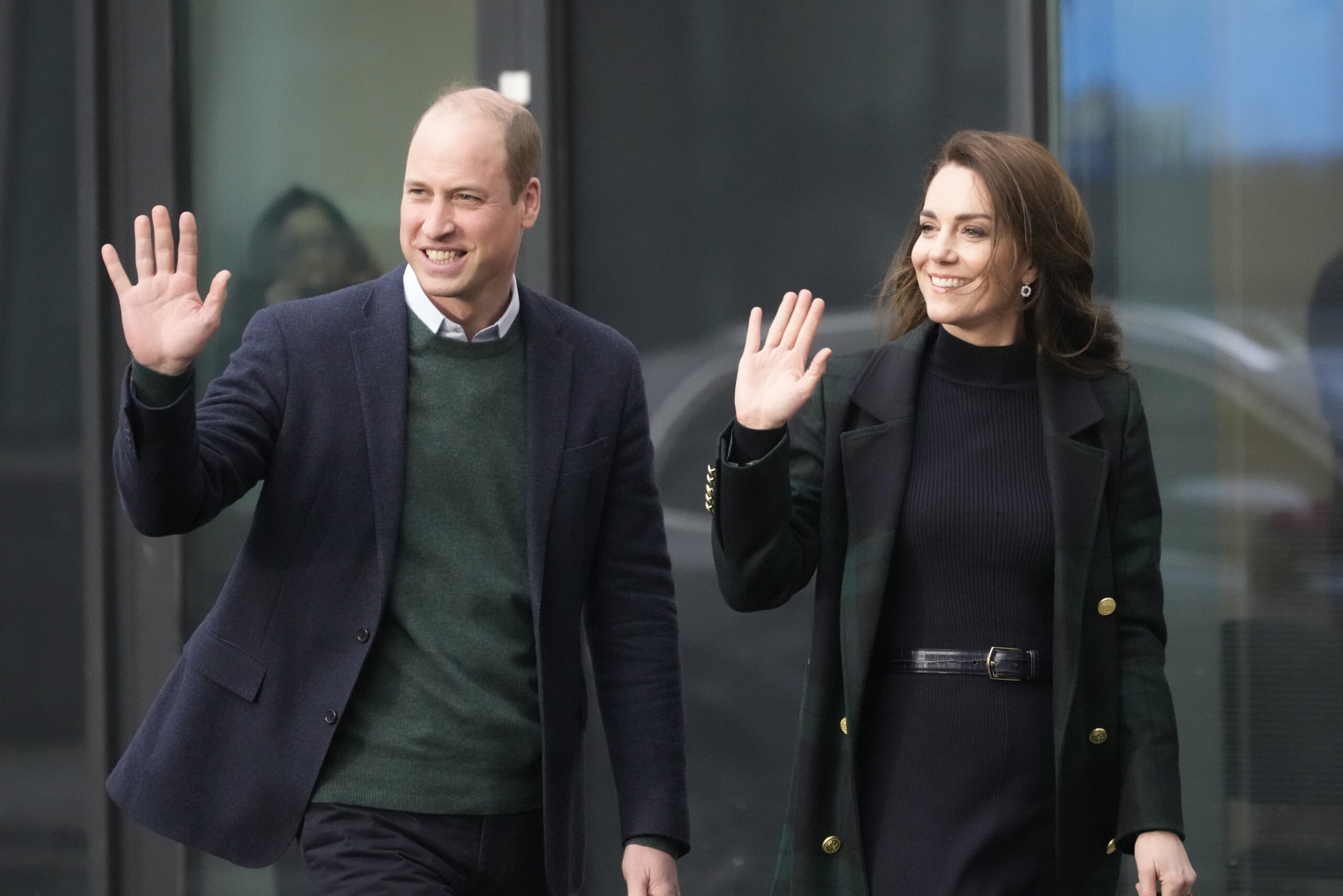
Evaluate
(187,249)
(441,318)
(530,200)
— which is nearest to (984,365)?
(530,200)

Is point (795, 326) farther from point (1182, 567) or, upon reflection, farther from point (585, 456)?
point (1182, 567)

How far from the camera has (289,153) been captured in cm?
589

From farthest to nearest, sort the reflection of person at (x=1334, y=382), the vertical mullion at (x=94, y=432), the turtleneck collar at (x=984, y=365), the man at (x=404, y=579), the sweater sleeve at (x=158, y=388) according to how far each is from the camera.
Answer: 1. the vertical mullion at (x=94, y=432)
2. the reflection of person at (x=1334, y=382)
3. the turtleneck collar at (x=984, y=365)
4. the man at (x=404, y=579)
5. the sweater sleeve at (x=158, y=388)

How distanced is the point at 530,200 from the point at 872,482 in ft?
2.78

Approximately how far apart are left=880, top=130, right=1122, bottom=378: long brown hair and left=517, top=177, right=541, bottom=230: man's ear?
0.76 meters

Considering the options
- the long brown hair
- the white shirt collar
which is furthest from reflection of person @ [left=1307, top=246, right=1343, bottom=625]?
the white shirt collar

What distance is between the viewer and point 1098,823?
3.35 metres

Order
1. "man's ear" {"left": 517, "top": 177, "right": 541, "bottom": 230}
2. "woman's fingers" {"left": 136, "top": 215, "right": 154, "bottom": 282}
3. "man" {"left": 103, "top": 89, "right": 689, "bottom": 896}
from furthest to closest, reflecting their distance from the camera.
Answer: "man's ear" {"left": 517, "top": 177, "right": 541, "bottom": 230}, "man" {"left": 103, "top": 89, "right": 689, "bottom": 896}, "woman's fingers" {"left": 136, "top": 215, "right": 154, "bottom": 282}

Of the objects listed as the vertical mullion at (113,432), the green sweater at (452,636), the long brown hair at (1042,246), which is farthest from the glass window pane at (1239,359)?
the vertical mullion at (113,432)

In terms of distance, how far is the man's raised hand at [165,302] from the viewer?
2.91m

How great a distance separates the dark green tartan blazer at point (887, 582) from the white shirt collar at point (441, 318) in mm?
505

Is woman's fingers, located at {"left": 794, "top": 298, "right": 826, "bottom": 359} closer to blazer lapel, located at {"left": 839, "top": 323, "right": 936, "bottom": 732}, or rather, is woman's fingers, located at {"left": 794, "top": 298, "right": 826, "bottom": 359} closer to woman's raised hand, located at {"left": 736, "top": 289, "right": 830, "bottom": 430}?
woman's raised hand, located at {"left": 736, "top": 289, "right": 830, "bottom": 430}

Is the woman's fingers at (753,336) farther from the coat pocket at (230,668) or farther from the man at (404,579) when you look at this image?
the coat pocket at (230,668)

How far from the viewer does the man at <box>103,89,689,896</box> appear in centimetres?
317
